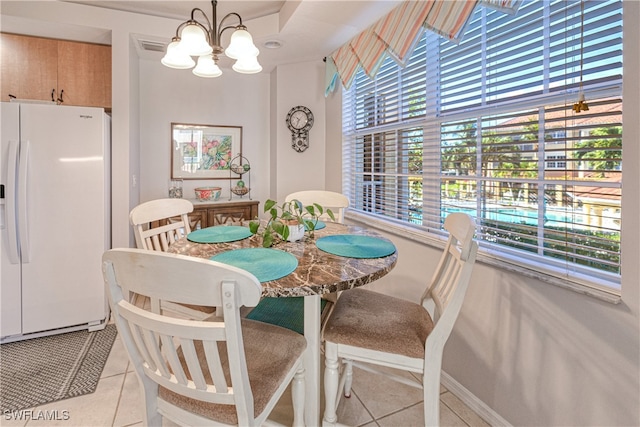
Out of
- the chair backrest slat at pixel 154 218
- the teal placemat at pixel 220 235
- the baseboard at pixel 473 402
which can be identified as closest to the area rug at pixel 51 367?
the chair backrest slat at pixel 154 218

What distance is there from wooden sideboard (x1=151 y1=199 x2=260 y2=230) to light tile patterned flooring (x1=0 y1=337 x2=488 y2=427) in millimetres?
1547

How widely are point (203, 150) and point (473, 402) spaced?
3291 millimetres

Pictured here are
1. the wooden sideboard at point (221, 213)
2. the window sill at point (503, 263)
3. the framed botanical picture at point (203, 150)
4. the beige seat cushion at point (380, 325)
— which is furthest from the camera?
the framed botanical picture at point (203, 150)

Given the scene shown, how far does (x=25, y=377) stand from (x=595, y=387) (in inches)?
112

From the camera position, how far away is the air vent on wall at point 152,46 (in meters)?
2.89

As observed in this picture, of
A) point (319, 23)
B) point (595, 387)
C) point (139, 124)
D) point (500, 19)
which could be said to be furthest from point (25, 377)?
point (500, 19)

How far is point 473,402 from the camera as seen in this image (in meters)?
1.71

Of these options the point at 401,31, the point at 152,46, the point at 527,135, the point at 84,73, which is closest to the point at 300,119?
the point at 152,46

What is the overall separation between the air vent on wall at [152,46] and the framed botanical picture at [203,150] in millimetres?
722

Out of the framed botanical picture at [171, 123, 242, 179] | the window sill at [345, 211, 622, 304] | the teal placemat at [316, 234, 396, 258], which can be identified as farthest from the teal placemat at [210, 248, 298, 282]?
the framed botanical picture at [171, 123, 242, 179]

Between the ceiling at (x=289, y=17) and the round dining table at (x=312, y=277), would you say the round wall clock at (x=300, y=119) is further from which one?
the round dining table at (x=312, y=277)

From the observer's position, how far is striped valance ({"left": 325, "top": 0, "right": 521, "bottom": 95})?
5.31ft

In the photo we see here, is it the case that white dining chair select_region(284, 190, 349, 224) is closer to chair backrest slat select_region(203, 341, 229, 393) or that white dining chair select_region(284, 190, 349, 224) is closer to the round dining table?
the round dining table

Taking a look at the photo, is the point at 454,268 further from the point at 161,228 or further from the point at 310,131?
the point at 310,131
